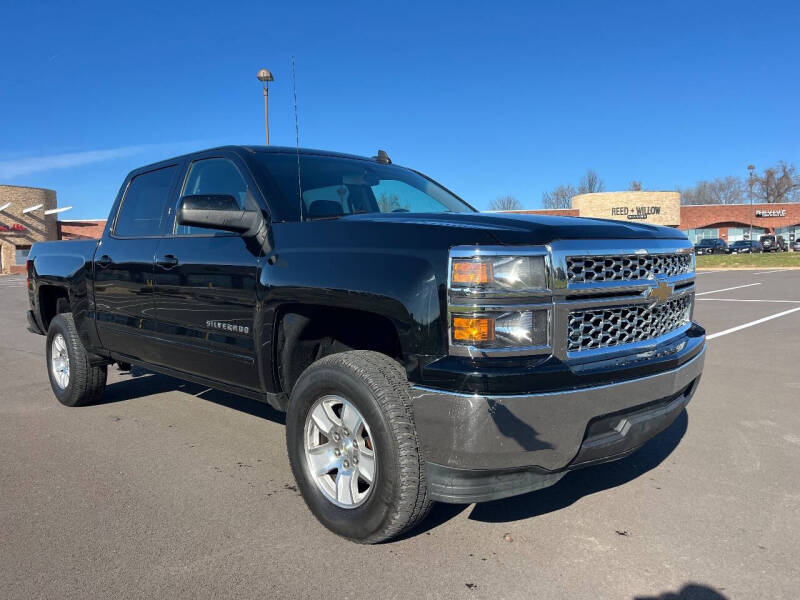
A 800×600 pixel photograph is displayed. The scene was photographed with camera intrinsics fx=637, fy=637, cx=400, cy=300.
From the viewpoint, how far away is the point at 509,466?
2434mm

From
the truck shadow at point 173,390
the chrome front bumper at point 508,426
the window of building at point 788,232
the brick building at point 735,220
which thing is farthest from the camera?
the brick building at point 735,220

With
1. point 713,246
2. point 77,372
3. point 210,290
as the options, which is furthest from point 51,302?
point 713,246

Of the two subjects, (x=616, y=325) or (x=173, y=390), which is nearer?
(x=616, y=325)

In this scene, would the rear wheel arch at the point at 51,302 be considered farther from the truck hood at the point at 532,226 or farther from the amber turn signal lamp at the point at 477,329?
the amber turn signal lamp at the point at 477,329

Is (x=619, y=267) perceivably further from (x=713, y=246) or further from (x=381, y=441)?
(x=713, y=246)

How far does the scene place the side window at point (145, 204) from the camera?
14.5 feet

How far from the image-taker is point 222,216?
319 centimetres

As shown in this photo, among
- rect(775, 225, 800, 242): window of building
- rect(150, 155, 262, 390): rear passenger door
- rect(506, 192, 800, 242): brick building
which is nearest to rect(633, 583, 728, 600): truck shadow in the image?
rect(150, 155, 262, 390): rear passenger door

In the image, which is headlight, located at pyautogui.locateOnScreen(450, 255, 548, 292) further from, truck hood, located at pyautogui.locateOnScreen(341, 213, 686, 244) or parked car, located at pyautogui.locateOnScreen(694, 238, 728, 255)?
parked car, located at pyautogui.locateOnScreen(694, 238, 728, 255)

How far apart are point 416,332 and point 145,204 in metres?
3.00

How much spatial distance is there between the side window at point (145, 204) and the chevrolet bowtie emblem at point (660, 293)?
3135 mm

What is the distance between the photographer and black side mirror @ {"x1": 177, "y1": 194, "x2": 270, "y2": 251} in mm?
3199

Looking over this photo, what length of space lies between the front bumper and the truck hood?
0.61 meters

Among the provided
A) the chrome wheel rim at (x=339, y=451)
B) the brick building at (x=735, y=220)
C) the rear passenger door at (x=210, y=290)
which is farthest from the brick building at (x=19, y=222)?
the chrome wheel rim at (x=339, y=451)
